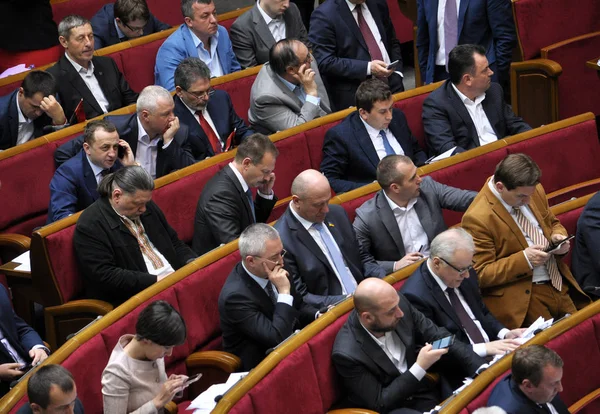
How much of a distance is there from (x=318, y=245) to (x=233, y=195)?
1.05ft

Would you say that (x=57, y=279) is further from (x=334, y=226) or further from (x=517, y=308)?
(x=517, y=308)

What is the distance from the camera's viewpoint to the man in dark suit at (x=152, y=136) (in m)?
3.18

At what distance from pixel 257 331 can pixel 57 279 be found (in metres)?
0.60

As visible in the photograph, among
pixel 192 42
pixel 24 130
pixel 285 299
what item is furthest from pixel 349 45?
pixel 285 299

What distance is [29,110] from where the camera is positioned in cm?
339

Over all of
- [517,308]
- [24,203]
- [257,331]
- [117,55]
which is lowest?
[517,308]

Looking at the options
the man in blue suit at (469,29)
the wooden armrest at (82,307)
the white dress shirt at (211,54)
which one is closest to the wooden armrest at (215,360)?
the wooden armrest at (82,307)

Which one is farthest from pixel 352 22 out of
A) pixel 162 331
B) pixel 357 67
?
pixel 162 331

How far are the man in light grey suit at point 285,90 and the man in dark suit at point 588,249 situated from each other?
3.41ft

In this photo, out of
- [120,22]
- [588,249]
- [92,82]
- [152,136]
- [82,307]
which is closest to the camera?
[82,307]

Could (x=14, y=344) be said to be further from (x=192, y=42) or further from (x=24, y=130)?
(x=192, y=42)

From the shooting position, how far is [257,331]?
2.50 metres

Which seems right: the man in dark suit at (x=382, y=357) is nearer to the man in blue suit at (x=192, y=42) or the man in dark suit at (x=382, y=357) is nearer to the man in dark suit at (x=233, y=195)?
the man in dark suit at (x=233, y=195)

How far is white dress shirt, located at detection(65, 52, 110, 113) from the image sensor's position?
11.9 ft
